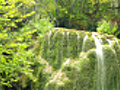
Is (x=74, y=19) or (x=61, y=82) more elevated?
(x=74, y=19)

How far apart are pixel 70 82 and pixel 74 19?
20.3ft

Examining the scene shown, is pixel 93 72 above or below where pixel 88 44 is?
below

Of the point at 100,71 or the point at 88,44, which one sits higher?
the point at 88,44

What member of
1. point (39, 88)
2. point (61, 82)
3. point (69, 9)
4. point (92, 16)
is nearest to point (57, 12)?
point (69, 9)

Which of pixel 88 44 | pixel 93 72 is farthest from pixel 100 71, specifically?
pixel 88 44

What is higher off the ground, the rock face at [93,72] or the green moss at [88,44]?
the green moss at [88,44]

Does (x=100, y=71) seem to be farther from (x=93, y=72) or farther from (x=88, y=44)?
(x=88, y=44)

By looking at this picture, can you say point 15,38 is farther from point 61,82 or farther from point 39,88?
point 39,88

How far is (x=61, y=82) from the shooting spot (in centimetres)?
729

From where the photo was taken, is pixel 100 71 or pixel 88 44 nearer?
pixel 100 71

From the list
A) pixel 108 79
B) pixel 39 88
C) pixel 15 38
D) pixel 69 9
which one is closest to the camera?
pixel 15 38

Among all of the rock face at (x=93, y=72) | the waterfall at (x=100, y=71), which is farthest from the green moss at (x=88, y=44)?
Result: the waterfall at (x=100, y=71)

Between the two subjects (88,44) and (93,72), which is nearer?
(93,72)

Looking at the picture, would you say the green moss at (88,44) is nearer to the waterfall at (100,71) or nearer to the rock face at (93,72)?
the rock face at (93,72)
